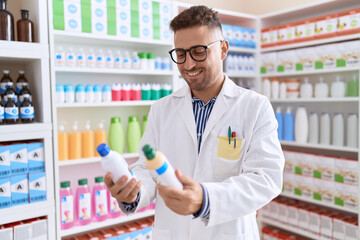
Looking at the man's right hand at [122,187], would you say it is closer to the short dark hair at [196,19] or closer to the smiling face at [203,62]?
the smiling face at [203,62]

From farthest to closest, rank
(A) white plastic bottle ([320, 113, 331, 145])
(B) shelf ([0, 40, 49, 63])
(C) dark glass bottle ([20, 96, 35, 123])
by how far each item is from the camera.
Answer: (A) white plastic bottle ([320, 113, 331, 145]), (C) dark glass bottle ([20, 96, 35, 123]), (B) shelf ([0, 40, 49, 63])

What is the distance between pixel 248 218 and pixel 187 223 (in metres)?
0.27

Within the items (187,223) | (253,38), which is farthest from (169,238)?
(253,38)

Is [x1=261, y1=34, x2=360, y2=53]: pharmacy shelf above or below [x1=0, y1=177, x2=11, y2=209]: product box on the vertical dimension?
above

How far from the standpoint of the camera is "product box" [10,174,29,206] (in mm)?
2117

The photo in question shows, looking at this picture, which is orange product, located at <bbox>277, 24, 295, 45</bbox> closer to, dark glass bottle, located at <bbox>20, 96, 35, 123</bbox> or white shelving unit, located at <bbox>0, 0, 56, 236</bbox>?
white shelving unit, located at <bbox>0, 0, 56, 236</bbox>

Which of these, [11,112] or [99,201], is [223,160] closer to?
[11,112]

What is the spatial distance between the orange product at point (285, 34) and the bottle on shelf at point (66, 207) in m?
2.46

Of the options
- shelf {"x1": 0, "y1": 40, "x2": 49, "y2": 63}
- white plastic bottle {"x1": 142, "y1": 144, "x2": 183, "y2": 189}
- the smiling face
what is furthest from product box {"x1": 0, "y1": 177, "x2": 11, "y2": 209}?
white plastic bottle {"x1": 142, "y1": 144, "x2": 183, "y2": 189}

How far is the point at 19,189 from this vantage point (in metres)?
2.13

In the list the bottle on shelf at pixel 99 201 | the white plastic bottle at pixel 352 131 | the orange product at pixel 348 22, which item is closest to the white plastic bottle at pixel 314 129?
the white plastic bottle at pixel 352 131

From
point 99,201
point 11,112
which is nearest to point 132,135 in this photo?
point 99,201

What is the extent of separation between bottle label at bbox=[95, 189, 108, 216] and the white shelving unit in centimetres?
42

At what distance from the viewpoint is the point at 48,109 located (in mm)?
2211
